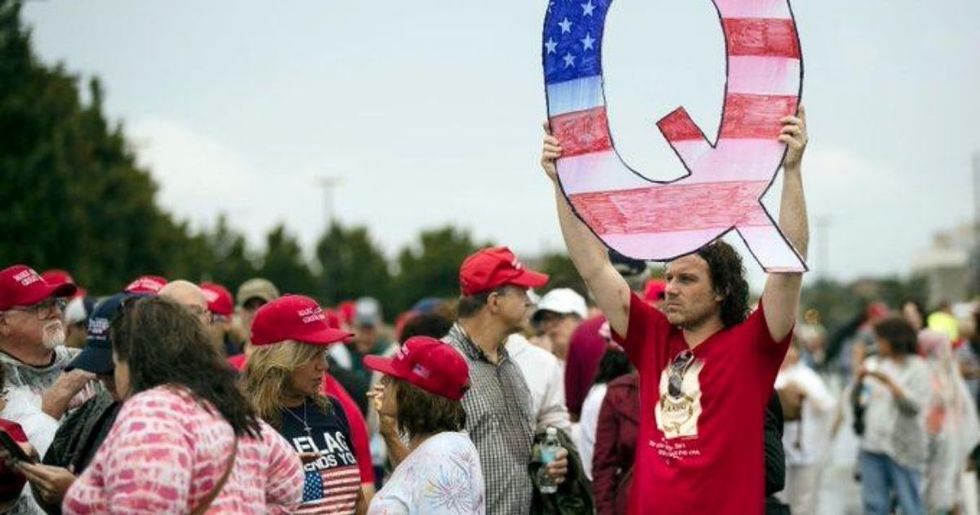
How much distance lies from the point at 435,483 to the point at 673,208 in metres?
1.40

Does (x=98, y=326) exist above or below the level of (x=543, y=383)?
above

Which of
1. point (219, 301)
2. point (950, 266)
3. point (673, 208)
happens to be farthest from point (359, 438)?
point (950, 266)

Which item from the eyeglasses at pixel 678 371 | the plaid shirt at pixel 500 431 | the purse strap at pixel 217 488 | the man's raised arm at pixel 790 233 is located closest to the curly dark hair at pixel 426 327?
the plaid shirt at pixel 500 431

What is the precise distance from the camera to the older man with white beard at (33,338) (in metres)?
6.64

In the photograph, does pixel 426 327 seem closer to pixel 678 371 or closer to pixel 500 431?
pixel 500 431

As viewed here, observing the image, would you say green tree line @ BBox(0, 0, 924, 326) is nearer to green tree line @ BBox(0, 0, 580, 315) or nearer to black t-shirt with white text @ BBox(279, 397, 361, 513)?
green tree line @ BBox(0, 0, 580, 315)

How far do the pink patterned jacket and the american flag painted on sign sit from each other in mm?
1232

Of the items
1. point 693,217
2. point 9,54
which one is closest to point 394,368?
point 693,217

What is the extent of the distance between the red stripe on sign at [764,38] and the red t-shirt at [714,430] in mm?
921

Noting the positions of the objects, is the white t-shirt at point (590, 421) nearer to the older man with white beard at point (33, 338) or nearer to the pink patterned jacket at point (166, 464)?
the older man with white beard at point (33, 338)

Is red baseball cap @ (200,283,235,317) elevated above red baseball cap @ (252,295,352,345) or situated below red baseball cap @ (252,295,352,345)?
below

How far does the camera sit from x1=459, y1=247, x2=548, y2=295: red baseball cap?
7766 mm

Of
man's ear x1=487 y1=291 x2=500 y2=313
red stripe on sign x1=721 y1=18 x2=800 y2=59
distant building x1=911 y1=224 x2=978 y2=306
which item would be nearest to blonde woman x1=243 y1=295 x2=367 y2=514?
man's ear x1=487 y1=291 x2=500 y2=313

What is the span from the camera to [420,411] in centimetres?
619
